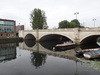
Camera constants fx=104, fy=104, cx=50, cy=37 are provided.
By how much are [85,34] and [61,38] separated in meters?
31.8

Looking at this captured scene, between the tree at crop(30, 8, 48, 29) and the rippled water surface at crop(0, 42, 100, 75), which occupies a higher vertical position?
the tree at crop(30, 8, 48, 29)

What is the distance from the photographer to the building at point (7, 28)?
53081 mm

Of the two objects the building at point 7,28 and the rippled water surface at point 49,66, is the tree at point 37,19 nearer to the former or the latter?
the building at point 7,28

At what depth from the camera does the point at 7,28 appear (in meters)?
55.7

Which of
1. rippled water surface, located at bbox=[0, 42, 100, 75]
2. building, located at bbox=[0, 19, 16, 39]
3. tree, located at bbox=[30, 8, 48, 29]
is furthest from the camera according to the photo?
tree, located at bbox=[30, 8, 48, 29]

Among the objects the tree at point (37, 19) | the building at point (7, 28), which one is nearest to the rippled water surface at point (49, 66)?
the building at point (7, 28)

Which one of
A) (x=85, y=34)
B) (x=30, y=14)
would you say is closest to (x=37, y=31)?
(x=30, y=14)

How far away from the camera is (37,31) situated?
5128 centimetres

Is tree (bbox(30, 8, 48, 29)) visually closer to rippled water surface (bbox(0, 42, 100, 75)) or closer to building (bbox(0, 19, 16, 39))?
building (bbox(0, 19, 16, 39))

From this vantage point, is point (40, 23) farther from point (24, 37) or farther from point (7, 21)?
point (7, 21)

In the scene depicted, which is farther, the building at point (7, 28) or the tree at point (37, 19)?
the tree at point (37, 19)

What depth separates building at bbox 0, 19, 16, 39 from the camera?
174 feet

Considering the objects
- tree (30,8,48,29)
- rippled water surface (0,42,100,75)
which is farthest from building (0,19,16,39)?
rippled water surface (0,42,100,75)

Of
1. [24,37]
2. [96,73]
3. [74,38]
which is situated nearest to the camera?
[96,73]
